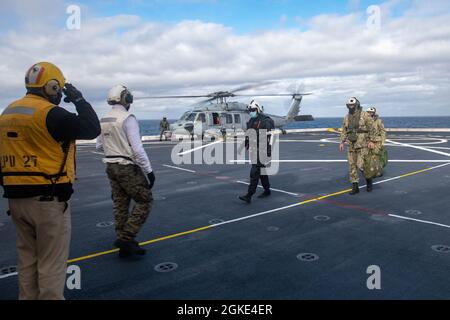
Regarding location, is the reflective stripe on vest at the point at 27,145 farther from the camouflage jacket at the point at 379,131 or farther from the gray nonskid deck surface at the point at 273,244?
the camouflage jacket at the point at 379,131

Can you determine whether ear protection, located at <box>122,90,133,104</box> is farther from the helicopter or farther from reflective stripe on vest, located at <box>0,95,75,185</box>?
the helicopter

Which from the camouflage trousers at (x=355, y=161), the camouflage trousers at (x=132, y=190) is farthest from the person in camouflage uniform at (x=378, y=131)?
the camouflage trousers at (x=132, y=190)

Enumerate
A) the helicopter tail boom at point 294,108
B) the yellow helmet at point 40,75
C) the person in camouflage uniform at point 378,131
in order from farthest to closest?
the helicopter tail boom at point 294,108 < the person in camouflage uniform at point 378,131 < the yellow helmet at point 40,75

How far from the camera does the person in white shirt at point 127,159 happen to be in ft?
13.9

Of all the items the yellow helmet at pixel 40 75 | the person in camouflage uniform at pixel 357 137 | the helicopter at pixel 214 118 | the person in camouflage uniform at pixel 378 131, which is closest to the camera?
the yellow helmet at pixel 40 75

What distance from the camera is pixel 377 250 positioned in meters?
4.54

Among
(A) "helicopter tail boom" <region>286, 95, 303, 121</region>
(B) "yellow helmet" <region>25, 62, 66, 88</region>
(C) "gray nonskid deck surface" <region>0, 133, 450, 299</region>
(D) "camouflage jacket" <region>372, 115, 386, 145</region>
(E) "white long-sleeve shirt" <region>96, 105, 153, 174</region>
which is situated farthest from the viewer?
(A) "helicopter tail boom" <region>286, 95, 303, 121</region>

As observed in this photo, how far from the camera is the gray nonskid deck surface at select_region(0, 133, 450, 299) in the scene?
3.55 m

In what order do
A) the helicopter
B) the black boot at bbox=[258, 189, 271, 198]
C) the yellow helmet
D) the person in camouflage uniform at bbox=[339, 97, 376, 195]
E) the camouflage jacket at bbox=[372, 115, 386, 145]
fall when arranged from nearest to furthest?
the yellow helmet → the black boot at bbox=[258, 189, 271, 198] → the person in camouflage uniform at bbox=[339, 97, 376, 195] → the camouflage jacket at bbox=[372, 115, 386, 145] → the helicopter

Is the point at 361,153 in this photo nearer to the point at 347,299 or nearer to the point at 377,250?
the point at 377,250

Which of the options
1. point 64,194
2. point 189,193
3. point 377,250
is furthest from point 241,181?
point 64,194

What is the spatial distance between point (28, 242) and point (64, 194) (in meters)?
0.50

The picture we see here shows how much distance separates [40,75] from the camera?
2803 millimetres

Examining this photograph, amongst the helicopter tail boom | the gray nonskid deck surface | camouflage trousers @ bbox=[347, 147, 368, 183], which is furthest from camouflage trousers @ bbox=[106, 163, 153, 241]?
the helicopter tail boom
